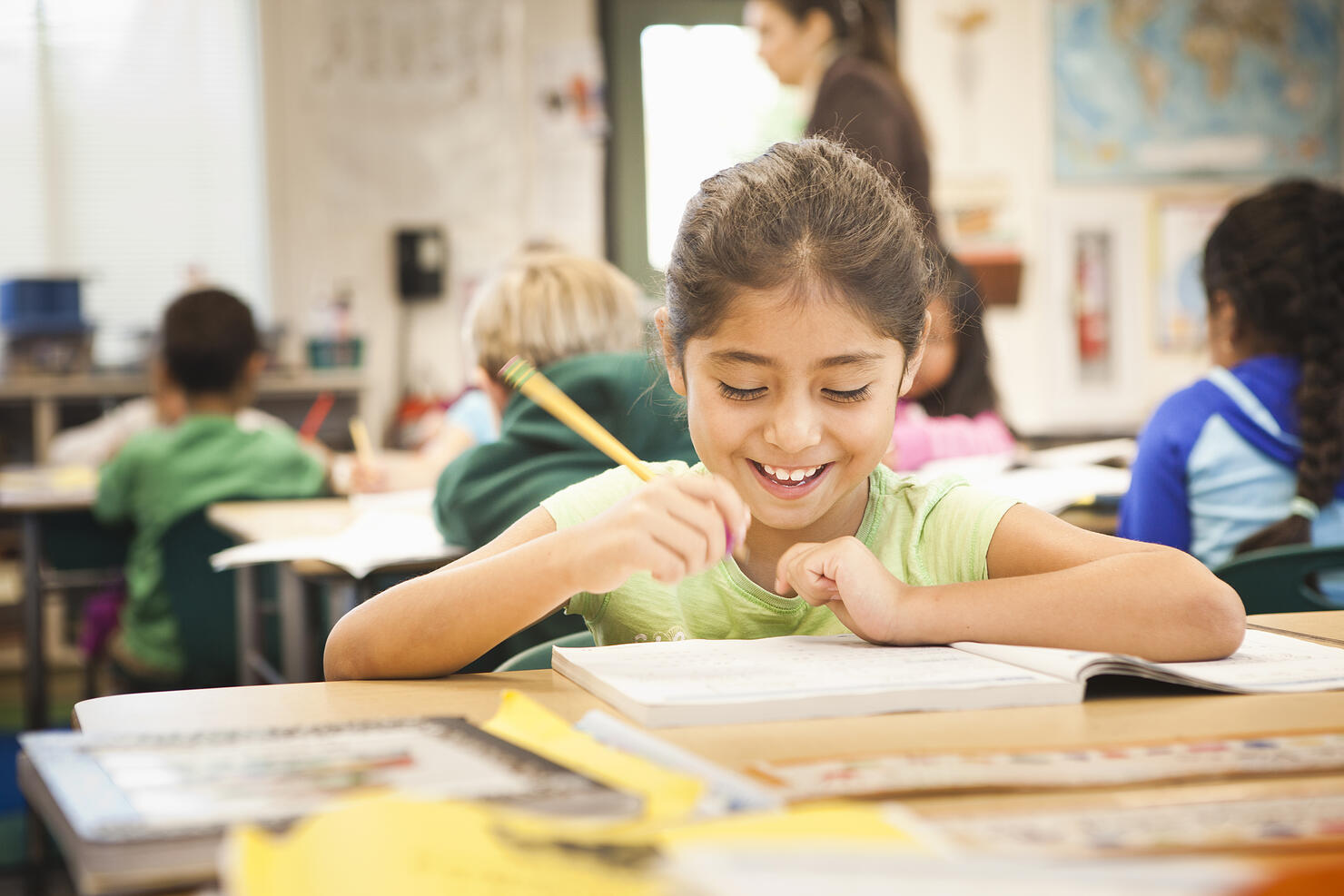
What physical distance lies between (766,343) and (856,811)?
0.67m

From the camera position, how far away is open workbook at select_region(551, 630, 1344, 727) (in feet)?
2.61

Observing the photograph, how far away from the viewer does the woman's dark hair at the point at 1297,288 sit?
1.88 meters

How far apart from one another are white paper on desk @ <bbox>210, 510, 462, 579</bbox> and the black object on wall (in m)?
2.90

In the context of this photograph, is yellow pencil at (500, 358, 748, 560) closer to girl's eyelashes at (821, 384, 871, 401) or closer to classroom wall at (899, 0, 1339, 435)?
girl's eyelashes at (821, 384, 871, 401)

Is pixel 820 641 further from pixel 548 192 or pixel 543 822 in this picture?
pixel 548 192

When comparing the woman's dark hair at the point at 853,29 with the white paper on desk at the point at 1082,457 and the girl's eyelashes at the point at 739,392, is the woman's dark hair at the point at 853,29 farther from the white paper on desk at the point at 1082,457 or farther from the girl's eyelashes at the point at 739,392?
the girl's eyelashes at the point at 739,392

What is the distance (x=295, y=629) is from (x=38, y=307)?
312 centimetres

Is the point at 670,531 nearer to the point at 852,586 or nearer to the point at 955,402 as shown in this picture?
the point at 852,586

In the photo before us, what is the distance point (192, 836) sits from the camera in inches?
20.9

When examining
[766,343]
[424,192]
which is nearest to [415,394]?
[424,192]

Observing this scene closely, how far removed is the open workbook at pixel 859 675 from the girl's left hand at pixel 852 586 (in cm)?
2

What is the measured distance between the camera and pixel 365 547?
6.20 ft

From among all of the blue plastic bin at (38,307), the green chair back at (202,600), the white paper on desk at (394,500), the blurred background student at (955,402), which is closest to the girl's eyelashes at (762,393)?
the white paper on desk at (394,500)

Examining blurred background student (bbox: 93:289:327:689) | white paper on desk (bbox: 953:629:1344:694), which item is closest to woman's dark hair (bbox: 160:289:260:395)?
blurred background student (bbox: 93:289:327:689)
